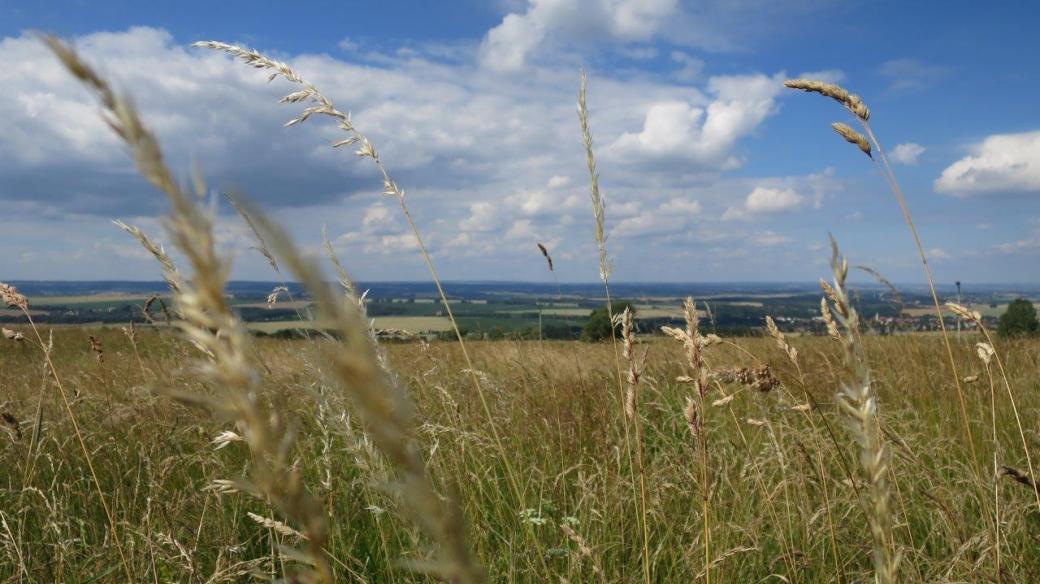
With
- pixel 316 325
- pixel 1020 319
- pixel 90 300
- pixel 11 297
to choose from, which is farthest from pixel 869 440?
pixel 90 300

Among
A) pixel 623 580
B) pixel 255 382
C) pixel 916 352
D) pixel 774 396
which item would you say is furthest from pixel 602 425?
pixel 916 352

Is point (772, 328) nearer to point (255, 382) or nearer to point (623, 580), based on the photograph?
point (623, 580)

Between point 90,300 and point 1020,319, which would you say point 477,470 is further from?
point 90,300

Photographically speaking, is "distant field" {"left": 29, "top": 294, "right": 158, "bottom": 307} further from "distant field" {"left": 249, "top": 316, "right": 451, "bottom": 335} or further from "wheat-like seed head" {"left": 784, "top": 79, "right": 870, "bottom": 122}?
"wheat-like seed head" {"left": 784, "top": 79, "right": 870, "bottom": 122}

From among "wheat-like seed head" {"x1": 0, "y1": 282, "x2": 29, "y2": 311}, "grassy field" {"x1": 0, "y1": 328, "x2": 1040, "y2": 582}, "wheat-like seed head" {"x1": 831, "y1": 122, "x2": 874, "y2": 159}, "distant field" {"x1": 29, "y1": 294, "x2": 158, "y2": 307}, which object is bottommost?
"grassy field" {"x1": 0, "y1": 328, "x2": 1040, "y2": 582}

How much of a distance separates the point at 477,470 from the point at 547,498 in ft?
1.41

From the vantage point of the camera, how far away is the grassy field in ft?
8.53

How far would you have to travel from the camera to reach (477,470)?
11.8 feet

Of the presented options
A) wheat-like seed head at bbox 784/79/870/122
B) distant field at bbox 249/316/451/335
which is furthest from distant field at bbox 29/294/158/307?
wheat-like seed head at bbox 784/79/870/122

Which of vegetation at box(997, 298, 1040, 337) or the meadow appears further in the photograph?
vegetation at box(997, 298, 1040, 337)

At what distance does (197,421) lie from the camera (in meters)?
4.85

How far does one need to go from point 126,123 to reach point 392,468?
6.51 ft

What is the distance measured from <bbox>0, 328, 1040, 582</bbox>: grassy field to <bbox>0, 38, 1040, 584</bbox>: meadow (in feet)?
0.08

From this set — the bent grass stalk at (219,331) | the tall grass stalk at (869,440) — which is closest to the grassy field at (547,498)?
the tall grass stalk at (869,440)
